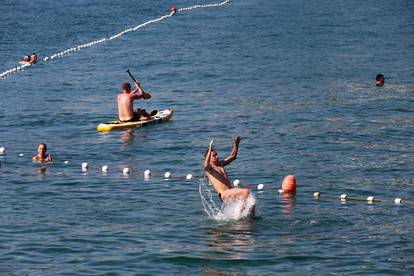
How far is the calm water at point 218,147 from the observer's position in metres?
22.1

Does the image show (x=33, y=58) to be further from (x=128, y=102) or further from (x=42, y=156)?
(x=42, y=156)

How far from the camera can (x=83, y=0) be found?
99375 mm

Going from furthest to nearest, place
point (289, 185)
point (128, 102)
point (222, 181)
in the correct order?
point (128, 102)
point (289, 185)
point (222, 181)

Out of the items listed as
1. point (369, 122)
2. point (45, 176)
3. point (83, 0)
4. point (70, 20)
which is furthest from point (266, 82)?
point (83, 0)

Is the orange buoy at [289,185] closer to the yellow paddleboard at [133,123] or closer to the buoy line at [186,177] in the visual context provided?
the buoy line at [186,177]

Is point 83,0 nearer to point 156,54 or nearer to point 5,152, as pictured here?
point 156,54

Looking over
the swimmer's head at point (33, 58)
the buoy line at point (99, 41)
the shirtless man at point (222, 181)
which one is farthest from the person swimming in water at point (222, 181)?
the swimmer's head at point (33, 58)

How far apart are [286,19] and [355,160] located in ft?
158

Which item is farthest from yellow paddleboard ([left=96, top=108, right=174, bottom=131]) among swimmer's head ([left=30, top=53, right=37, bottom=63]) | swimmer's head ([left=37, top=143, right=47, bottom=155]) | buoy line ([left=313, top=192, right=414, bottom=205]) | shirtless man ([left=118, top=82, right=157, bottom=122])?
swimmer's head ([left=30, top=53, right=37, bottom=63])

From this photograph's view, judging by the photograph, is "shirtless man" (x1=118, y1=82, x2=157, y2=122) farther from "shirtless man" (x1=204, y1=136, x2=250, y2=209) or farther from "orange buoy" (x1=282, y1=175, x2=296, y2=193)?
"shirtless man" (x1=204, y1=136, x2=250, y2=209)

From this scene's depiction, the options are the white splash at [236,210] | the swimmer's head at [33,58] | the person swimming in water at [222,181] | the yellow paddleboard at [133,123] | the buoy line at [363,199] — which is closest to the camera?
the person swimming in water at [222,181]

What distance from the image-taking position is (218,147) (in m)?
34.6

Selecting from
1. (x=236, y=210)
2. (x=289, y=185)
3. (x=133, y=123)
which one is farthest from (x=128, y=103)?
(x=236, y=210)

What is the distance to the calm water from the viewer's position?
22.1 metres
